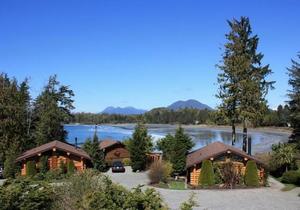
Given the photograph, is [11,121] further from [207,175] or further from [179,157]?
[207,175]

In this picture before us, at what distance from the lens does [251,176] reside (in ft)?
141

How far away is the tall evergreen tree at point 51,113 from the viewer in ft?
215

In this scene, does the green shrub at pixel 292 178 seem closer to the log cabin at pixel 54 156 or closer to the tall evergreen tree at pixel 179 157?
the tall evergreen tree at pixel 179 157

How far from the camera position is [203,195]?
37.1 metres

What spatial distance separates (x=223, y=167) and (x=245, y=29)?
21.5 metres

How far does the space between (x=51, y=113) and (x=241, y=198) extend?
127ft

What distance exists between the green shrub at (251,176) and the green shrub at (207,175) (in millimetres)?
3044

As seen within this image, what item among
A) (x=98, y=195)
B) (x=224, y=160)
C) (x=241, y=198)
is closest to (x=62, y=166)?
(x=224, y=160)

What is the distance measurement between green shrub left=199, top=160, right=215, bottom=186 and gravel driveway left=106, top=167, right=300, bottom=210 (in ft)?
8.75

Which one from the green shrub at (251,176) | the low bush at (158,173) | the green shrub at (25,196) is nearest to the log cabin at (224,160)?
the green shrub at (251,176)

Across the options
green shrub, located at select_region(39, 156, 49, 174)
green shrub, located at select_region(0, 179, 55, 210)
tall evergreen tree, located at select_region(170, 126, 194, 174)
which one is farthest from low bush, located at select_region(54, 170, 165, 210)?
green shrub, located at select_region(39, 156, 49, 174)

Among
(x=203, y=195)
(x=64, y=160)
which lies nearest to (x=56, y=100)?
(x=64, y=160)

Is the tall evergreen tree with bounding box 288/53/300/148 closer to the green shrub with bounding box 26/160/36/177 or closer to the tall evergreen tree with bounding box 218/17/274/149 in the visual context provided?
the tall evergreen tree with bounding box 218/17/274/149

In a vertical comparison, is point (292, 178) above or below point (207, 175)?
below
